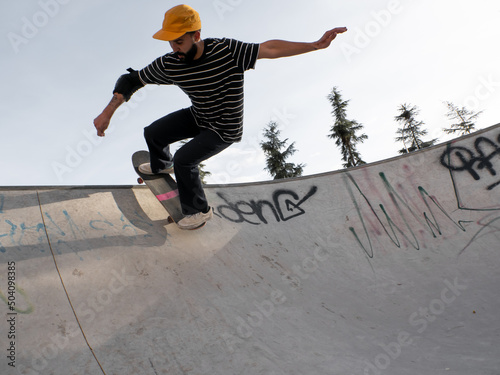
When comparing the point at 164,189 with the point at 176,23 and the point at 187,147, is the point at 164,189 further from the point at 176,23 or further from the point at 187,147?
the point at 176,23

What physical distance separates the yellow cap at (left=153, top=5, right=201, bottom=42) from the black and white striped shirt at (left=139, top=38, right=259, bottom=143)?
0.91ft

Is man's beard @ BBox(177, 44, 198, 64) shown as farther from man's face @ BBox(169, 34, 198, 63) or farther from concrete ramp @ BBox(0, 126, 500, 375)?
concrete ramp @ BBox(0, 126, 500, 375)

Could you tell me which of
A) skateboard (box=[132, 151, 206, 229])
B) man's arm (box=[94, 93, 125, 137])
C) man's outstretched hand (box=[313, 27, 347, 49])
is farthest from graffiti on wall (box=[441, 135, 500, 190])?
man's arm (box=[94, 93, 125, 137])

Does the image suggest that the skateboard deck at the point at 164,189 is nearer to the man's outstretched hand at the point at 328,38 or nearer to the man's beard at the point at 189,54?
the man's beard at the point at 189,54

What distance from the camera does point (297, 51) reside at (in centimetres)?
331

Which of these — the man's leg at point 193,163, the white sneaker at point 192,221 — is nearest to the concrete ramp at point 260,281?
the white sneaker at point 192,221

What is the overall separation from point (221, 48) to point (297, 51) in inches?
30.4

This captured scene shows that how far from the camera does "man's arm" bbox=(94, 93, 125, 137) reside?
368 centimetres

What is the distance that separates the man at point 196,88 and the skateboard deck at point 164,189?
0.85 feet

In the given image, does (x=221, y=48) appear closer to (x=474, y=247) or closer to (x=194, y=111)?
(x=194, y=111)

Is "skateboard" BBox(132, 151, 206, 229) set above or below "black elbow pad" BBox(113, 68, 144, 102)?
below

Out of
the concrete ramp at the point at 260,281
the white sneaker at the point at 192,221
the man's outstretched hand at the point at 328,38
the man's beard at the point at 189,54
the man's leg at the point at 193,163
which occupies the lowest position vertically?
the concrete ramp at the point at 260,281

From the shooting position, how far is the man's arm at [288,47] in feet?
10.5

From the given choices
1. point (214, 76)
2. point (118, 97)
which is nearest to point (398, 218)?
point (214, 76)
